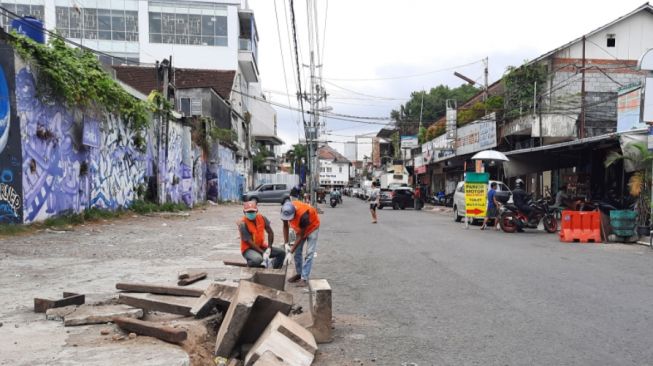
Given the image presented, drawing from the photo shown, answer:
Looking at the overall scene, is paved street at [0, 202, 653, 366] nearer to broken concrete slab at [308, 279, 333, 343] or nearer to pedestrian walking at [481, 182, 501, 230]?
broken concrete slab at [308, 279, 333, 343]

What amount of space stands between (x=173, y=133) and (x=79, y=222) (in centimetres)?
1028

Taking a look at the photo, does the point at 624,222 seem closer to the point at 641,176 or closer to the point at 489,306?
the point at 641,176

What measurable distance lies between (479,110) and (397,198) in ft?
25.0

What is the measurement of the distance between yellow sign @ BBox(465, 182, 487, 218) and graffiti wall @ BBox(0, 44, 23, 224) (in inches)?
572

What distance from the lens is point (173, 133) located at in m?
24.3

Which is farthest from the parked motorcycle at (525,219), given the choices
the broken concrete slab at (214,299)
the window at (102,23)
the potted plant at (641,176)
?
the window at (102,23)

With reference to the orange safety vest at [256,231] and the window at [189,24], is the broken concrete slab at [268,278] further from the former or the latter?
the window at [189,24]

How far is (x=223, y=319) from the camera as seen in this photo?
209 inches

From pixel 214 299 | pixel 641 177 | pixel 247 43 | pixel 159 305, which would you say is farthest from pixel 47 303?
pixel 247 43

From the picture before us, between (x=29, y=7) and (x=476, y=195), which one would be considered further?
(x=29, y=7)

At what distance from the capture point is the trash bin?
14.0 meters

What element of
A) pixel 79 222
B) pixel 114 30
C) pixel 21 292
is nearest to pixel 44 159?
pixel 79 222

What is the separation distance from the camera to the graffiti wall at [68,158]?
1256 centimetres

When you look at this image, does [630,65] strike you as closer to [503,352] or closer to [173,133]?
[173,133]
